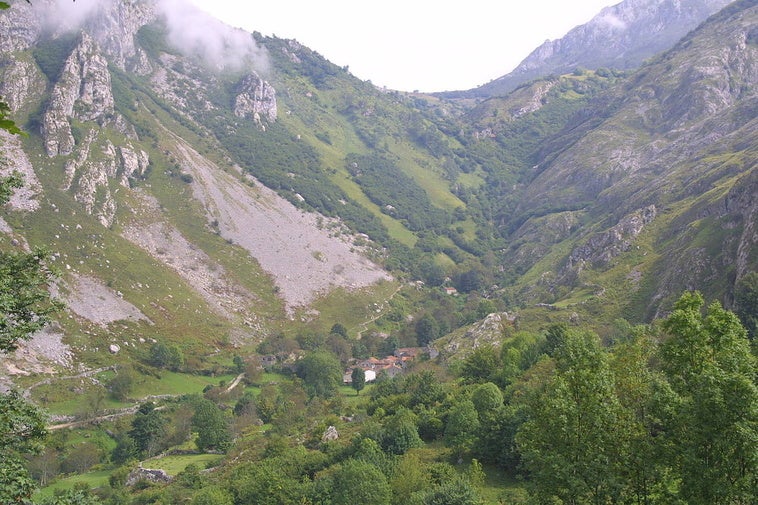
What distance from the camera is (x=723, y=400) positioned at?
14031 millimetres

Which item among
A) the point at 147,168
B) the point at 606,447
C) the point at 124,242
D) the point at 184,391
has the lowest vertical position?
the point at 184,391

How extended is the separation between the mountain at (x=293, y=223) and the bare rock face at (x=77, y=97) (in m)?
0.53

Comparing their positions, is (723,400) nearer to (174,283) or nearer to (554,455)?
(554,455)

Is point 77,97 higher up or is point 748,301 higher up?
point 748,301

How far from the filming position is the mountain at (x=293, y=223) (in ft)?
294

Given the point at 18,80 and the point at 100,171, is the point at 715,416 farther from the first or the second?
the point at 18,80

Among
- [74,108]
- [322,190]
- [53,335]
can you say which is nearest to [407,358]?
[53,335]

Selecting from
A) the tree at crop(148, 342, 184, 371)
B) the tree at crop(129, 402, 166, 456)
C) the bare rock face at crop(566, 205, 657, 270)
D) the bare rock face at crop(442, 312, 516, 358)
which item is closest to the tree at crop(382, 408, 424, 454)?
the bare rock face at crop(442, 312, 516, 358)

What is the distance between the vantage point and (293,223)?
160500mm

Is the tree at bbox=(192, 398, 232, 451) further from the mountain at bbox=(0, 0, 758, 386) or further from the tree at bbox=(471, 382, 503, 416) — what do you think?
the tree at bbox=(471, 382, 503, 416)

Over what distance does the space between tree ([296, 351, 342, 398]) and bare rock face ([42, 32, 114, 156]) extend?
272ft

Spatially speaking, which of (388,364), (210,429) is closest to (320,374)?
(388,364)

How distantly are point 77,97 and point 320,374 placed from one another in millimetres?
110118

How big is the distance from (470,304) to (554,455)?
126443 mm
